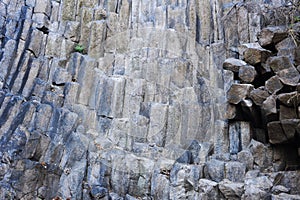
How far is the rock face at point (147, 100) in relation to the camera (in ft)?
28.0

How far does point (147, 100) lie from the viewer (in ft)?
35.8

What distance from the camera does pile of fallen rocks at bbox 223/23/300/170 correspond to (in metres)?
8.19

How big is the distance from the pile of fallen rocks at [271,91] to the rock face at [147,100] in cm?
3

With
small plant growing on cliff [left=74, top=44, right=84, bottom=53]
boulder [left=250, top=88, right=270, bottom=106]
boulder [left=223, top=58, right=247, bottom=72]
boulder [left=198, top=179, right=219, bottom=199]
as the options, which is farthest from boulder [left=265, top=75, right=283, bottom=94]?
small plant growing on cliff [left=74, top=44, right=84, bottom=53]

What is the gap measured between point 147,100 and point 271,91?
4.14 metres

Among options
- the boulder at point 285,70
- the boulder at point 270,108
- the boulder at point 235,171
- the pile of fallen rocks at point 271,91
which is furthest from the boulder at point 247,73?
the boulder at point 235,171

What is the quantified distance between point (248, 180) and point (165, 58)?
5.51 meters

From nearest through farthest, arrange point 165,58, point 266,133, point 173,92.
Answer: point 266,133 < point 173,92 < point 165,58

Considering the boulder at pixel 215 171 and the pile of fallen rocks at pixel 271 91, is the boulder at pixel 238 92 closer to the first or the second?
the pile of fallen rocks at pixel 271 91

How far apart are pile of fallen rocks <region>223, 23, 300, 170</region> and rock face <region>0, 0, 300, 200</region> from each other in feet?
0.11

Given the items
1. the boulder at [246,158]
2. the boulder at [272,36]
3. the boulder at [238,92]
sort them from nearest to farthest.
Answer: the boulder at [246,158], the boulder at [238,92], the boulder at [272,36]

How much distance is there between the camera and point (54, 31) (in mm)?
12078

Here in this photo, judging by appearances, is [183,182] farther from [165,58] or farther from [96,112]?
[165,58]

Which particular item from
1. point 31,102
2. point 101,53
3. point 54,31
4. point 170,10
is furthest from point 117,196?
point 170,10
